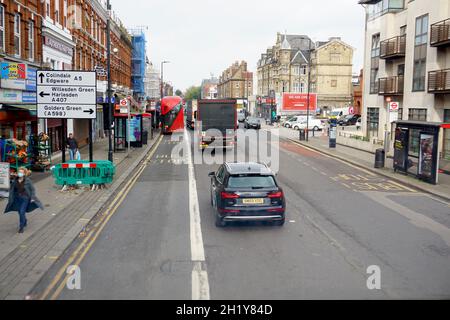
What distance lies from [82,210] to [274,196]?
5908 mm

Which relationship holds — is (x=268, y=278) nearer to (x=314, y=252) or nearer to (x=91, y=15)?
(x=314, y=252)

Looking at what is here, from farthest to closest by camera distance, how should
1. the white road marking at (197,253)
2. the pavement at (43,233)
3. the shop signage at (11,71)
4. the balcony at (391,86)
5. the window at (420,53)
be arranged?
1. the balcony at (391,86)
2. the window at (420,53)
3. the shop signage at (11,71)
4. the pavement at (43,233)
5. the white road marking at (197,253)

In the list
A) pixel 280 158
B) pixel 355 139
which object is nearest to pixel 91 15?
pixel 280 158

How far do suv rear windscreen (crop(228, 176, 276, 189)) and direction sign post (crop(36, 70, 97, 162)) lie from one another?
8.81 metres

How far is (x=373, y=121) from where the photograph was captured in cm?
3828

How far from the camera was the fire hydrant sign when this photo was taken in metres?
18.4

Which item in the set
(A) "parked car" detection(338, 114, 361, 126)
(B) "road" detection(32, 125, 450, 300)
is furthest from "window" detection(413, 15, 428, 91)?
(A) "parked car" detection(338, 114, 361, 126)

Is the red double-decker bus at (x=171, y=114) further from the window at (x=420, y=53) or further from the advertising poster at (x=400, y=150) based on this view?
the advertising poster at (x=400, y=150)

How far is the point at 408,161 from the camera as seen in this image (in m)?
22.1

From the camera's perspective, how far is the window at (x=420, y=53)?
2938cm

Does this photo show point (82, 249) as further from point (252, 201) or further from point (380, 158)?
point (380, 158)

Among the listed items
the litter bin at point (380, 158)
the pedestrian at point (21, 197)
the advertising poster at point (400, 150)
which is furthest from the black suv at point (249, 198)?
the litter bin at point (380, 158)

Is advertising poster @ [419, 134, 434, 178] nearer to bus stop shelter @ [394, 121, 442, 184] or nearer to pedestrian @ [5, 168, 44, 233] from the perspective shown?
bus stop shelter @ [394, 121, 442, 184]

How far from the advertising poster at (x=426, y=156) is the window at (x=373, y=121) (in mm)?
17281
